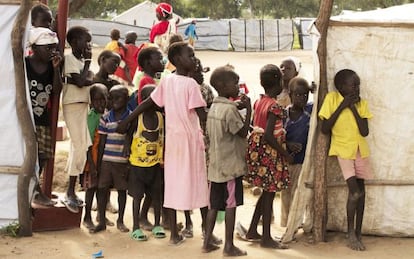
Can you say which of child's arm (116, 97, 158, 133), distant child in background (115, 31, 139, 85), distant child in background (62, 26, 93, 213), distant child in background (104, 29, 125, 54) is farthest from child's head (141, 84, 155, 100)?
distant child in background (104, 29, 125, 54)

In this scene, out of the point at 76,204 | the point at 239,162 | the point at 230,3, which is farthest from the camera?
the point at 230,3

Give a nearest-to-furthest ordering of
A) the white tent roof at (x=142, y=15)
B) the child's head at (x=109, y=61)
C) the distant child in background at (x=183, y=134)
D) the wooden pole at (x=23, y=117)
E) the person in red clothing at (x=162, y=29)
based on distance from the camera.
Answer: the distant child in background at (x=183, y=134) → the wooden pole at (x=23, y=117) → the child's head at (x=109, y=61) → the person in red clothing at (x=162, y=29) → the white tent roof at (x=142, y=15)

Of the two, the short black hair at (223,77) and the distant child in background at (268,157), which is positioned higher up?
the short black hair at (223,77)

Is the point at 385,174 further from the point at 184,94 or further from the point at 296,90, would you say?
the point at 184,94

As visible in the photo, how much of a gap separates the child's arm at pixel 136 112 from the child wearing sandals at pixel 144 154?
0.29 feet

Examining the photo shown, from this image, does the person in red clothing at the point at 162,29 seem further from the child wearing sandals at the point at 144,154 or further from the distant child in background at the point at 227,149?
the distant child in background at the point at 227,149

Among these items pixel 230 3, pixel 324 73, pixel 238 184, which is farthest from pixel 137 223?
pixel 230 3

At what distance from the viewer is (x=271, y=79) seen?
18.1 ft

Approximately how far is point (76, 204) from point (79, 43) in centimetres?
132

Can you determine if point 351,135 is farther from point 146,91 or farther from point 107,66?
point 107,66

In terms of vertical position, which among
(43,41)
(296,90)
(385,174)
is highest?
(43,41)

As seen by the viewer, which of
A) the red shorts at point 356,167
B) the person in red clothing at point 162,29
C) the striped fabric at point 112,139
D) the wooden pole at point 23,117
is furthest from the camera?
the person in red clothing at point 162,29

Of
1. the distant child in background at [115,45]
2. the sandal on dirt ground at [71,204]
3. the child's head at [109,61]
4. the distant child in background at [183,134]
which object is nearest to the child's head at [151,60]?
the child's head at [109,61]

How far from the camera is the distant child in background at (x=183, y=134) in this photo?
17.9ft
